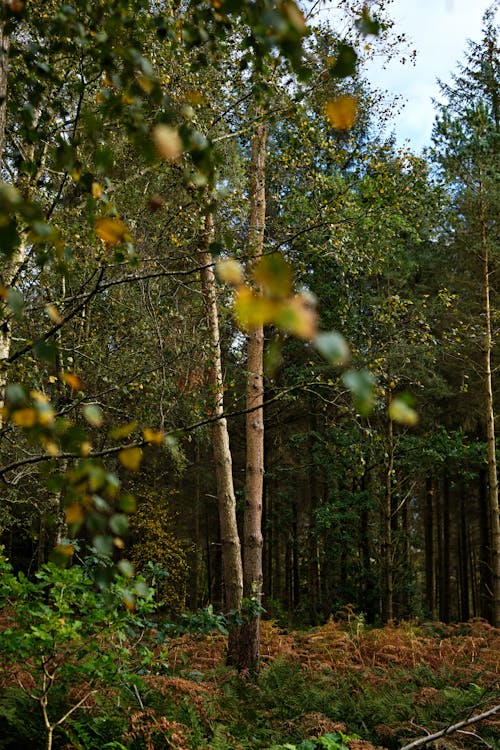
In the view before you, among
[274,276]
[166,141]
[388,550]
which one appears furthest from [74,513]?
[388,550]

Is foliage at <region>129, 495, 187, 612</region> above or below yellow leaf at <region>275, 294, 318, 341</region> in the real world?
above

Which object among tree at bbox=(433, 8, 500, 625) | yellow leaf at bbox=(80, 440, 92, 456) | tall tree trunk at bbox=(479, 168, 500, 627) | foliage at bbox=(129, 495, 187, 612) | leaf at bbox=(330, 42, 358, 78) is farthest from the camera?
foliage at bbox=(129, 495, 187, 612)

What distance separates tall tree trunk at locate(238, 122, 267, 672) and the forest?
0.12ft

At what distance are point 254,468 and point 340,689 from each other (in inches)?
103

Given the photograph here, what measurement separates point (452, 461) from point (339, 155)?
10384mm

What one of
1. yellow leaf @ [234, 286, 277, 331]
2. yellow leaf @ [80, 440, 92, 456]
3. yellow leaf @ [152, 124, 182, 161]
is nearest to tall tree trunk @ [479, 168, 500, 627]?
yellow leaf @ [152, 124, 182, 161]

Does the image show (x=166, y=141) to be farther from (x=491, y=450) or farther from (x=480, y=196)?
(x=480, y=196)

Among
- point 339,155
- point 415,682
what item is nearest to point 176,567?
point 415,682

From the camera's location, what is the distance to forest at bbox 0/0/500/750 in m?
1.56

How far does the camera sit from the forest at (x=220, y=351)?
1562mm

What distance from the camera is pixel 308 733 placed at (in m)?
4.96

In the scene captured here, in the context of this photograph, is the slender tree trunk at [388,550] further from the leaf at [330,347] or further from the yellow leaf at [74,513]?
the leaf at [330,347]

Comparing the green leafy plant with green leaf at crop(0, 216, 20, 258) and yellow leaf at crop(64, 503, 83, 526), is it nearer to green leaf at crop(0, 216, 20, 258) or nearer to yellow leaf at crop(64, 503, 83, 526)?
yellow leaf at crop(64, 503, 83, 526)

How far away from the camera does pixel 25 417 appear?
108 cm
